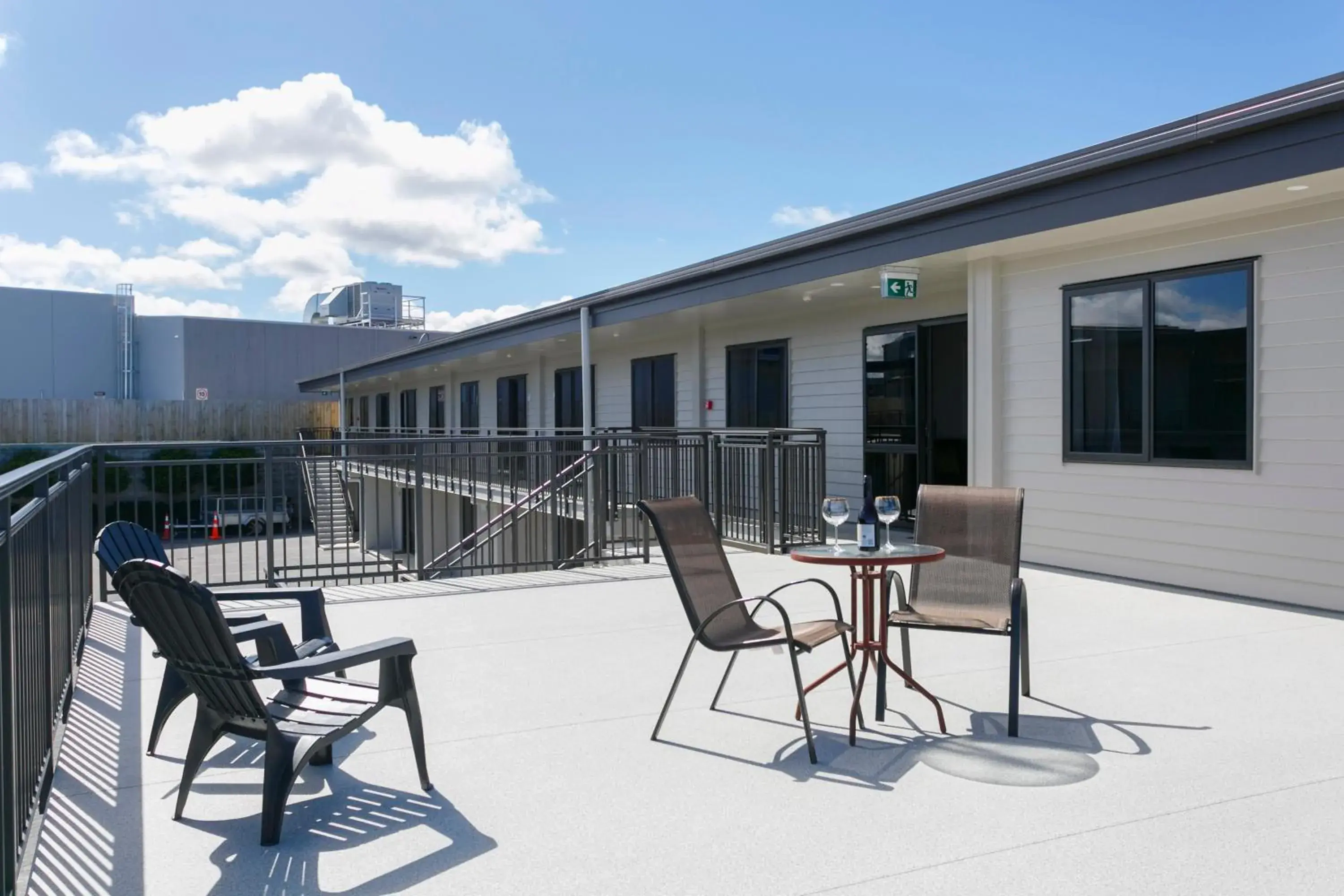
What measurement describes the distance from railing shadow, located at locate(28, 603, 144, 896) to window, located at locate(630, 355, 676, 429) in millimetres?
10278

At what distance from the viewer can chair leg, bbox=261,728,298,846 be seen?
2906 mm

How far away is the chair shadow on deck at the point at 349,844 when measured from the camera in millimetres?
2701

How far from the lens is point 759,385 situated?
12.9 meters

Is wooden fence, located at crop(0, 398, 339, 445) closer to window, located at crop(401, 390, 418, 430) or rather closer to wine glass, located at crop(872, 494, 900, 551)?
window, located at crop(401, 390, 418, 430)

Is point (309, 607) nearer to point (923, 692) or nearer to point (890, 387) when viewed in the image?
point (923, 692)

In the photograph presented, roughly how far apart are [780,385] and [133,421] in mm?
26577

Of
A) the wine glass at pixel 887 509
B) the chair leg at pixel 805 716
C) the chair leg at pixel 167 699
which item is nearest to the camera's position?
the chair leg at pixel 805 716

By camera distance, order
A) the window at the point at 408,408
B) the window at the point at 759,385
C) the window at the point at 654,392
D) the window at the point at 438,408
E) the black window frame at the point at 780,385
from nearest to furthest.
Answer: the black window frame at the point at 780,385 < the window at the point at 759,385 < the window at the point at 654,392 < the window at the point at 438,408 < the window at the point at 408,408

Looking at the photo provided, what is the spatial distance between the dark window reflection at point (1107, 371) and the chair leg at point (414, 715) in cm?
590

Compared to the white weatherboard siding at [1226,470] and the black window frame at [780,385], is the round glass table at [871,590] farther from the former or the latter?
the black window frame at [780,385]

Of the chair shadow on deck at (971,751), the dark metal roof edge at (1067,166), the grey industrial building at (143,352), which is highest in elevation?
the grey industrial building at (143,352)

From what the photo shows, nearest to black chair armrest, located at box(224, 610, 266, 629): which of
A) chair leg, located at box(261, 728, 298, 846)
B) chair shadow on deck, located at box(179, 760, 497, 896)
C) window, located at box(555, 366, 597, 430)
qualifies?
chair shadow on deck, located at box(179, 760, 497, 896)

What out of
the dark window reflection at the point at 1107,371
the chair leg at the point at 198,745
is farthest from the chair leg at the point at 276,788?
the dark window reflection at the point at 1107,371

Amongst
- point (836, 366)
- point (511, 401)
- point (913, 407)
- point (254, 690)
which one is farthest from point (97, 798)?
point (511, 401)
